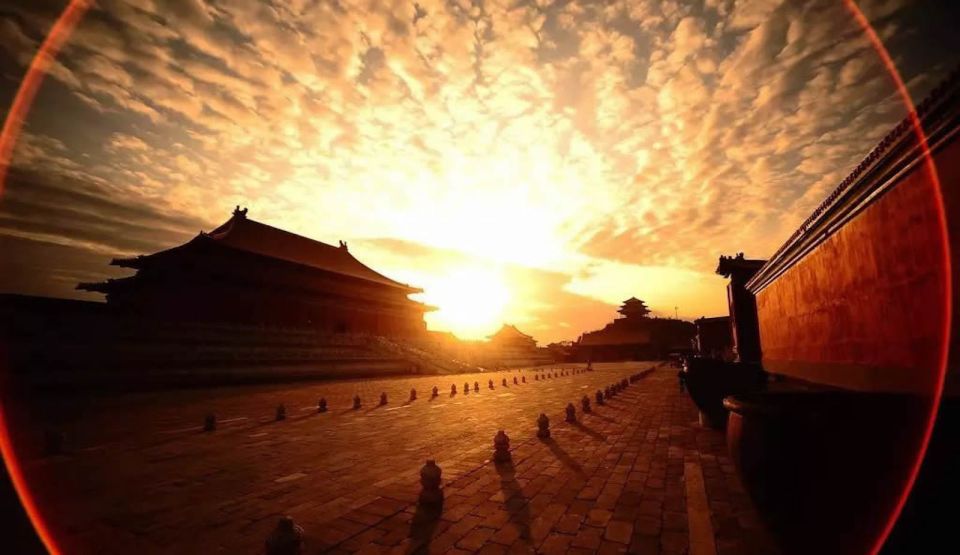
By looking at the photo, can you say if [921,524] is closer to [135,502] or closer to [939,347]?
[939,347]

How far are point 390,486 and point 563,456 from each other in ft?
8.25

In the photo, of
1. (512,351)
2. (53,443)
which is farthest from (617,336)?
(53,443)

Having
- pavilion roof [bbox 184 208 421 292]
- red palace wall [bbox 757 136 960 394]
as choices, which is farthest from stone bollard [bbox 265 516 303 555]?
pavilion roof [bbox 184 208 421 292]

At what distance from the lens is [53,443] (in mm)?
6277

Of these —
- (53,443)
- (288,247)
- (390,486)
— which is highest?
(288,247)

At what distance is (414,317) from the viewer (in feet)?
129

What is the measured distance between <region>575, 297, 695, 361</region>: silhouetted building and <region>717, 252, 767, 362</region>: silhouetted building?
46.4 metres

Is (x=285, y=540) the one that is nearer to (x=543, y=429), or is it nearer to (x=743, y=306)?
(x=543, y=429)

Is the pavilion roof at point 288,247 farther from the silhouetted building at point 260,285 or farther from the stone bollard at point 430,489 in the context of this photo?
the stone bollard at point 430,489

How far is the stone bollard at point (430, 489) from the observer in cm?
390

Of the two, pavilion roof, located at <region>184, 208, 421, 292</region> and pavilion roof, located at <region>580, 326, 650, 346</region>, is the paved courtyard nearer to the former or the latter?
pavilion roof, located at <region>184, 208, 421, 292</region>

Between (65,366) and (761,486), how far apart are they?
21.7 meters

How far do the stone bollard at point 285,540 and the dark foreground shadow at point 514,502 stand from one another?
1.70 meters

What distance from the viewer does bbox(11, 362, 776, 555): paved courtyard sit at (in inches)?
128
